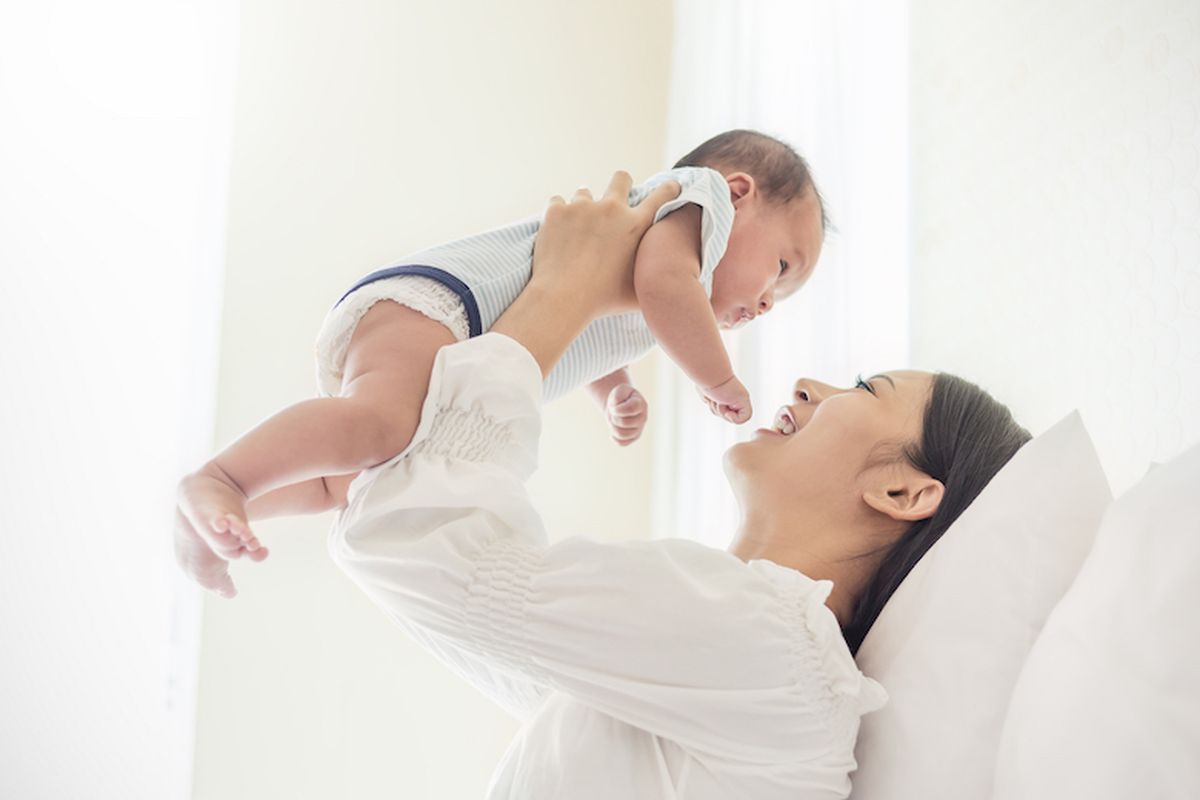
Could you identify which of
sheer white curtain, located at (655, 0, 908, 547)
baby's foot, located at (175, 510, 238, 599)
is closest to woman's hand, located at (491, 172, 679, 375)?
baby's foot, located at (175, 510, 238, 599)

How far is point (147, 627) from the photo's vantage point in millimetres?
2246

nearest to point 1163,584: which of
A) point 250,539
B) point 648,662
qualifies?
point 648,662

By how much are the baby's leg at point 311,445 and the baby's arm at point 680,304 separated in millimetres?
281

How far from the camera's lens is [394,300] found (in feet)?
3.62

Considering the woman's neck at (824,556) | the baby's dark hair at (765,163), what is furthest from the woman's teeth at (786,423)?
the baby's dark hair at (765,163)

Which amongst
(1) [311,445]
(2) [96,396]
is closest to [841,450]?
(1) [311,445]

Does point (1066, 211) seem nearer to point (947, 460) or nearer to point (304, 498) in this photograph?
point (947, 460)

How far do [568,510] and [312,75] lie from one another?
52.8 inches

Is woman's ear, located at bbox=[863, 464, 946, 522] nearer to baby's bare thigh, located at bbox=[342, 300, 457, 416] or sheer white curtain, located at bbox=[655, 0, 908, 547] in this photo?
baby's bare thigh, located at bbox=[342, 300, 457, 416]

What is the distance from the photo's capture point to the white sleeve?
2.80 feet

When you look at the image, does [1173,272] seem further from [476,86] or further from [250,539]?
[476,86]

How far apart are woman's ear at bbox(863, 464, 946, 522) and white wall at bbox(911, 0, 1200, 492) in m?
0.26

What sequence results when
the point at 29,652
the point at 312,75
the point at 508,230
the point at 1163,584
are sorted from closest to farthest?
the point at 1163,584, the point at 508,230, the point at 29,652, the point at 312,75

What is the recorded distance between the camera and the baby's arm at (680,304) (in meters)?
1.16
